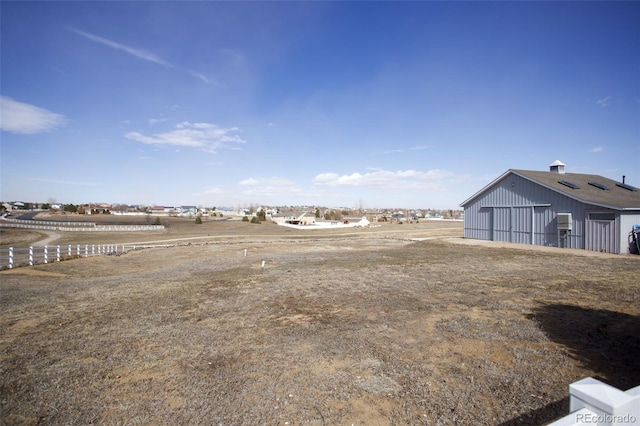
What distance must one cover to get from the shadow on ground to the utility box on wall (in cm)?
1847

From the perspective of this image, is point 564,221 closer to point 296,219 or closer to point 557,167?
point 557,167

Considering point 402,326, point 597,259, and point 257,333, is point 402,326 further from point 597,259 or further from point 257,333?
point 597,259

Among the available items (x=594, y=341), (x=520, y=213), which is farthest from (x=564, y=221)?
(x=594, y=341)

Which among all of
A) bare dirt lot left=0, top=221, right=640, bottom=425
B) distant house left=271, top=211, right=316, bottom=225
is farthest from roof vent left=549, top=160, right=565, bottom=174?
distant house left=271, top=211, right=316, bottom=225

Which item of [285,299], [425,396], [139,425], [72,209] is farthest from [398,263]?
[72,209]

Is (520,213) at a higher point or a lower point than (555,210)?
lower

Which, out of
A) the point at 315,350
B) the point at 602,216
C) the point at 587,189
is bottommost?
the point at 315,350

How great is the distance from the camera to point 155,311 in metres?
9.57

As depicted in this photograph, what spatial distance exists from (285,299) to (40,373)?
633 centimetres

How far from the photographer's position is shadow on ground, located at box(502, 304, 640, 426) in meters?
4.50

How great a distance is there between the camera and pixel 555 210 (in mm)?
25297

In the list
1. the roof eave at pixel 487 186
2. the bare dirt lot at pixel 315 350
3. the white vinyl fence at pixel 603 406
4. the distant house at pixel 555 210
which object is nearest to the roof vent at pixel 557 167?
the distant house at pixel 555 210

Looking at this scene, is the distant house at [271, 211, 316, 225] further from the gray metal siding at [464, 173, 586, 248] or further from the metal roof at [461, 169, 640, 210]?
the metal roof at [461, 169, 640, 210]

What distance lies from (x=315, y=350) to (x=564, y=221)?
25449 millimetres
